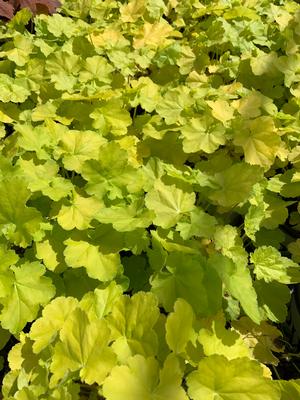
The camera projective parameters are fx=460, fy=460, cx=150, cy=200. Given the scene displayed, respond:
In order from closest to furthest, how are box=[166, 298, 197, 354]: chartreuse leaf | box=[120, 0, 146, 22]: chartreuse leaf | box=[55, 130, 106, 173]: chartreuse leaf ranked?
1. box=[166, 298, 197, 354]: chartreuse leaf
2. box=[55, 130, 106, 173]: chartreuse leaf
3. box=[120, 0, 146, 22]: chartreuse leaf

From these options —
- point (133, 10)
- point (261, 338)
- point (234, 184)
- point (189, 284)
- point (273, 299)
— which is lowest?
point (261, 338)

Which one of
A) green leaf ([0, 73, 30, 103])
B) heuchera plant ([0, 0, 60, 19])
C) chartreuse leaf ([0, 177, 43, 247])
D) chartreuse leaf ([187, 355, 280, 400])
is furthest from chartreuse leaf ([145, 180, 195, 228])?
heuchera plant ([0, 0, 60, 19])

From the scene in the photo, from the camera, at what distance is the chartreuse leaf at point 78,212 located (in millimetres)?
1368

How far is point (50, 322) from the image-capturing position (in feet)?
3.97

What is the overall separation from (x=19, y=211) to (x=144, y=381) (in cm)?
60

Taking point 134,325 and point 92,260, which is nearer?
point 134,325

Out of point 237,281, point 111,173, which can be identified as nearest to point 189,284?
point 237,281

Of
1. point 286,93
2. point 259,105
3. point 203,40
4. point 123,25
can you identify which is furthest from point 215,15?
point 259,105

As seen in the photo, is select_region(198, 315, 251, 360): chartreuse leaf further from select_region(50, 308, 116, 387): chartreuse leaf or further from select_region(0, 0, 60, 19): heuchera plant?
select_region(0, 0, 60, 19): heuchera plant

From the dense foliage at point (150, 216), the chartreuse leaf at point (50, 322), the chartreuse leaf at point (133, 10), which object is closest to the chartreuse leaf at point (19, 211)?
the dense foliage at point (150, 216)

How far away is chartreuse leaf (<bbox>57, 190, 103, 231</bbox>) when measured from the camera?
1368 millimetres

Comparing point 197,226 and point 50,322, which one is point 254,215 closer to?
point 197,226

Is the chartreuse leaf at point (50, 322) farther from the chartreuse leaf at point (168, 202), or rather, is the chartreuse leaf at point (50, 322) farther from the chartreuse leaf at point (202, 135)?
the chartreuse leaf at point (202, 135)

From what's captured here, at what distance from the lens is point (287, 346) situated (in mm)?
1479
